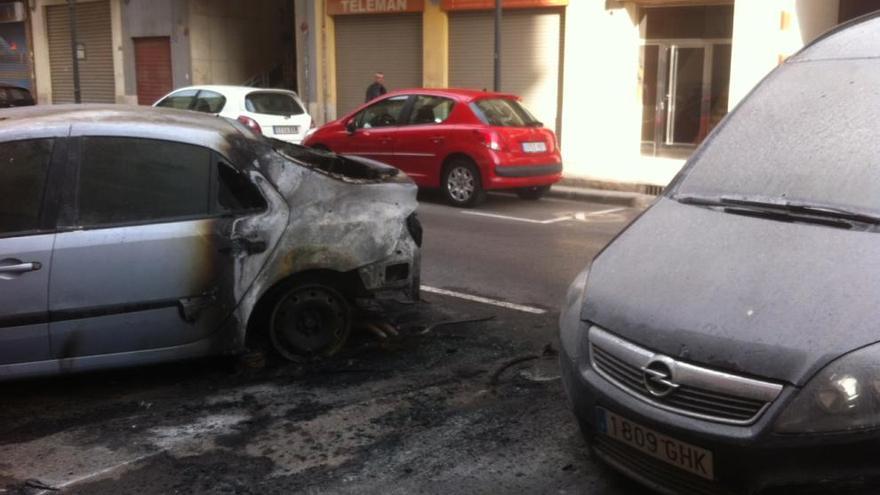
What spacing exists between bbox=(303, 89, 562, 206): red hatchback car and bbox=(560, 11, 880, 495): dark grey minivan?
800cm

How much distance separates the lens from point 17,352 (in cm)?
467

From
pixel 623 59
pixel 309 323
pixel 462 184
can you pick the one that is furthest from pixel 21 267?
pixel 623 59

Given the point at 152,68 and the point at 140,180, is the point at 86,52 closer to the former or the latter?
the point at 152,68

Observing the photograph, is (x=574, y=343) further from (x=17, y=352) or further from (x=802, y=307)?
(x=17, y=352)

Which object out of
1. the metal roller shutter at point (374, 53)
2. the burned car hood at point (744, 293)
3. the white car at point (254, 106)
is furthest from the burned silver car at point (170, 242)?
the metal roller shutter at point (374, 53)

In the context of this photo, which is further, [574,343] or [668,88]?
[668,88]

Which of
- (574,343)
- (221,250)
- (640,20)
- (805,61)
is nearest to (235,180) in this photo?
(221,250)

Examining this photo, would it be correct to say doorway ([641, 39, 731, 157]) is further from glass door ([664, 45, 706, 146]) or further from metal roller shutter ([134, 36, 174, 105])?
metal roller shutter ([134, 36, 174, 105])

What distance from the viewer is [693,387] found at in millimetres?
2984

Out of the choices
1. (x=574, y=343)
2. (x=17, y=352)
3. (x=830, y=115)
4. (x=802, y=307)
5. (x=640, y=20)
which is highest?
(x=640, y=20)

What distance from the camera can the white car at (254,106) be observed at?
48.1ft

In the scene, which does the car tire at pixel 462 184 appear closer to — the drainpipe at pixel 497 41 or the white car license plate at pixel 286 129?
the white car license plate at pixel 286 129

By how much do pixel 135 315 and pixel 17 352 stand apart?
2.02ft

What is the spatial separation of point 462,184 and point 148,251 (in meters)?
7.96
